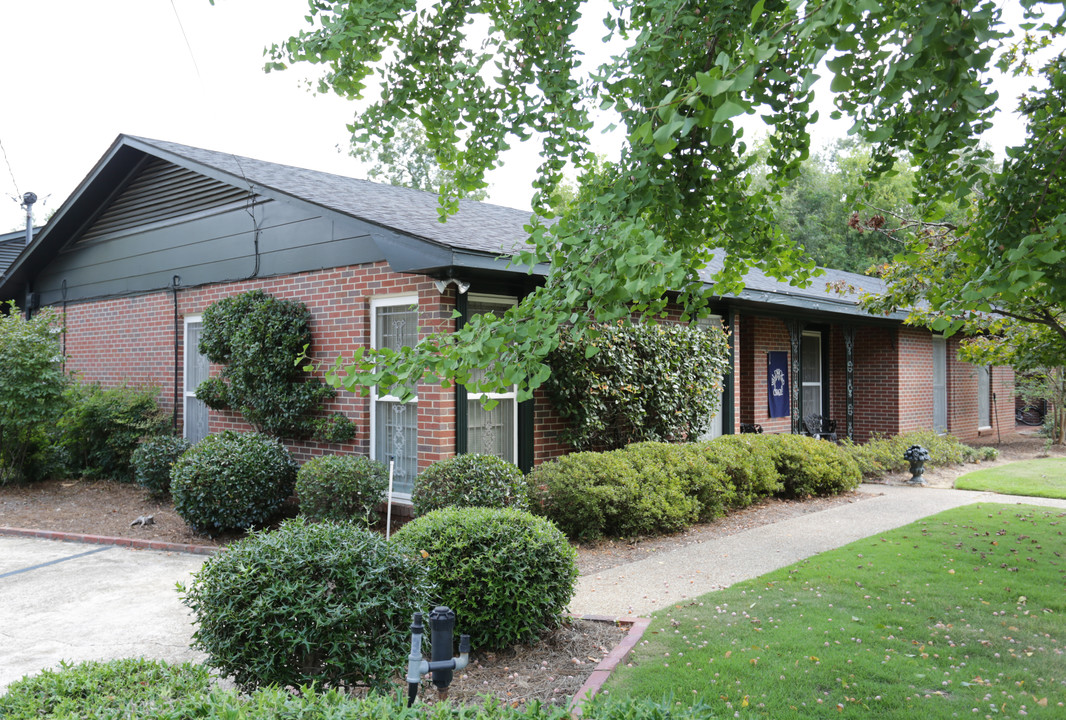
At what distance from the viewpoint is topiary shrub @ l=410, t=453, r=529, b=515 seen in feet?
23.0

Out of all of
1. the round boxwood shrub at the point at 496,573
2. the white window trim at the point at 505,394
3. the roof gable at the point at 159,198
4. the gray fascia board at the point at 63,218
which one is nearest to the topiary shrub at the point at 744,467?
the white window trim at the point at 505,394

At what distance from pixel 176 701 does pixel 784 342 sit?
13.0 m

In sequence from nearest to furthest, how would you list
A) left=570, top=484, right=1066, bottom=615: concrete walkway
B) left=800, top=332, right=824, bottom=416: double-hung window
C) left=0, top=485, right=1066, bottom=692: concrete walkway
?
left=0, top=485, right=1066, bottom=692: concrete walkway, left=570, top=484, right=1066, bottom=615: concrete walkway, left=800, top=332, right=824, bottom=416: double-hung window

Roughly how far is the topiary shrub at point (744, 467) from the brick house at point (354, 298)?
1705 mm

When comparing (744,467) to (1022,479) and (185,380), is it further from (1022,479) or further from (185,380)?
(185,380)

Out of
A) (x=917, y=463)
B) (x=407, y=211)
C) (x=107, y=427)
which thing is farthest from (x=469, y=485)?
(x=917, y=463)

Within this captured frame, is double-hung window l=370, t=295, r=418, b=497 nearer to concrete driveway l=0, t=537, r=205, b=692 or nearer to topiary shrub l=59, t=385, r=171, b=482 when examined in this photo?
concrete driveway l=0, t=537, r=205, b=692

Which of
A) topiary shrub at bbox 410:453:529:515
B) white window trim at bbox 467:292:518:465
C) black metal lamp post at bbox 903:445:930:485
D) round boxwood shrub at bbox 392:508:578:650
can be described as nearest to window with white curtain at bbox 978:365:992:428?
black metal lamp post at bbox 903:445:930:485

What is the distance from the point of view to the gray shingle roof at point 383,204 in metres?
8.07

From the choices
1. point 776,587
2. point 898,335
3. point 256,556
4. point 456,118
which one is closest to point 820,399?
point 898,335

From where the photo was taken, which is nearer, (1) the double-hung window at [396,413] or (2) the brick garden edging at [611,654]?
(2) the brick garden edging at [611,654]

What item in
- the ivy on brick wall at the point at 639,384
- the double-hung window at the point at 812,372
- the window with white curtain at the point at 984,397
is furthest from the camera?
the window with white curtain at the point at 984,397

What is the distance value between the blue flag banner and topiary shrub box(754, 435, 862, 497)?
2464mm

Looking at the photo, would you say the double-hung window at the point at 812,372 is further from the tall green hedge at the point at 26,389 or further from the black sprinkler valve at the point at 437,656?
the black sprinkler valve at the point at 437,656
